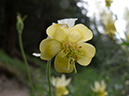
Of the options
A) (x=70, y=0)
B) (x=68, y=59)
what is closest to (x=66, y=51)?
(x=68, y=59)

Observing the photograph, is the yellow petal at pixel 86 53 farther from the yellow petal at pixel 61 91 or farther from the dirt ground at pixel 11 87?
the dirt ground at pixel 11 87

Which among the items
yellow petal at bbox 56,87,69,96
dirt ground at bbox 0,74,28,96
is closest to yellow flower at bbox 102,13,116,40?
yellow petal at bbox 56,87,69,96

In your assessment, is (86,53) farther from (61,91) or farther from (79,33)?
(61,91)

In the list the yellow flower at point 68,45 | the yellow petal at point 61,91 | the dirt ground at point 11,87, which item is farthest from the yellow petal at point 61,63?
the dirt ground at point 11,87

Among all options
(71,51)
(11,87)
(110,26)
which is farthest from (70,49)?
(11,87)

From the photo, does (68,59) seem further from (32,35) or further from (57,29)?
(32,35)

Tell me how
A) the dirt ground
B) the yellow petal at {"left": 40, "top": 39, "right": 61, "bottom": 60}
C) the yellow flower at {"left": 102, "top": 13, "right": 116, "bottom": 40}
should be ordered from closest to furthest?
the yellow petal at {"left": 40, "top": 39, "right": 61, "bottom": 60} → the yellow flower at {"left": 102, "top": 13, "right": 116, "bottom": 40} → the dirt ground

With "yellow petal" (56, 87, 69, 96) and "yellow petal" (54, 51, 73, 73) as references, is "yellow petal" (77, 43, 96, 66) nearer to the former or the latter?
"yellow petal" (54, 51, 73, 73)

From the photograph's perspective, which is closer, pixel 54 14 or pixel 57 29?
pixel 57 29
